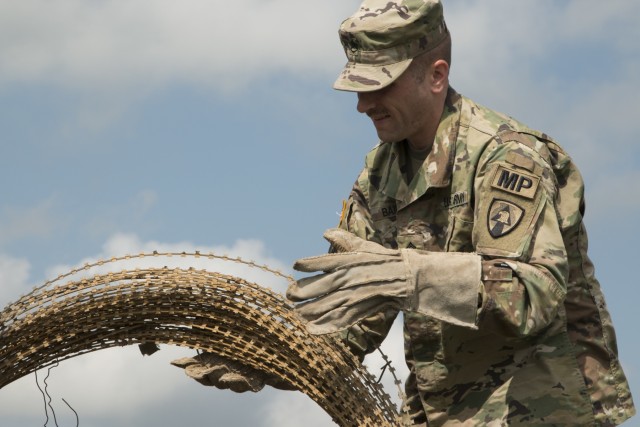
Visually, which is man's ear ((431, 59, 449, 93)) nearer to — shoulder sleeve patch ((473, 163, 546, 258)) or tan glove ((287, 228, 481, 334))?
shoulder sleeve patch ((473, 163, 546, 258))

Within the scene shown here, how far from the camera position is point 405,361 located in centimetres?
566

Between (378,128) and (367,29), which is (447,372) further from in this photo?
(367,29)

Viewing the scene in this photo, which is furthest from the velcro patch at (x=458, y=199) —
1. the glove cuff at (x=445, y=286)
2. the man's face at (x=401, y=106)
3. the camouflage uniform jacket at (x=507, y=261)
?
the glove cuff at (x=445, y=286)

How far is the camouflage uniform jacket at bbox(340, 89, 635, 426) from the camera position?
4.86 meters

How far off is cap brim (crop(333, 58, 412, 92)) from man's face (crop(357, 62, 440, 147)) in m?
0.04

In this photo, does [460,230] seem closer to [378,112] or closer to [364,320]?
[378,112]

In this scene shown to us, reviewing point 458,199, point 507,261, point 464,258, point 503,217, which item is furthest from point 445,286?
point 458,199

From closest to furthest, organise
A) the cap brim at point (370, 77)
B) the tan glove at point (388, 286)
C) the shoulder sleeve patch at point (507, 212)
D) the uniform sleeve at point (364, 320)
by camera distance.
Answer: the tan glove at point (388, 286) → the shoulder sleeve patch at point (507, 212) → the cap brim at point (370, 77) → the uniform sleeve at point (364, 320)

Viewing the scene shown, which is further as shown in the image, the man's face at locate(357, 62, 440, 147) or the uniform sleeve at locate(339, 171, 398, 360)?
the uniform sleeve at locate(339, 171, 398, 360)

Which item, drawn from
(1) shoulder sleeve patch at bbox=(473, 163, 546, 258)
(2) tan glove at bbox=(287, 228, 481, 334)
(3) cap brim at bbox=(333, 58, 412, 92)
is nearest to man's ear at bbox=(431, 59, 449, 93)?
(3) cap brim at bbox=(333, 58, 412, 92)

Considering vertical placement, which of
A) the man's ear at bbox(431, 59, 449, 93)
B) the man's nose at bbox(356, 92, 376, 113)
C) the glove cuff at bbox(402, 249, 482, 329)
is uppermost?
the man's ear at bbox(431, 59, 449, 93)

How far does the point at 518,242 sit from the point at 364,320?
3.50 ft

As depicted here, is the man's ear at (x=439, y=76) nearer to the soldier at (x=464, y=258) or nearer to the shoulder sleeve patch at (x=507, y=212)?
the soldier at (x=464, y=258)

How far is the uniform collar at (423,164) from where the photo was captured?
5.21 meters
